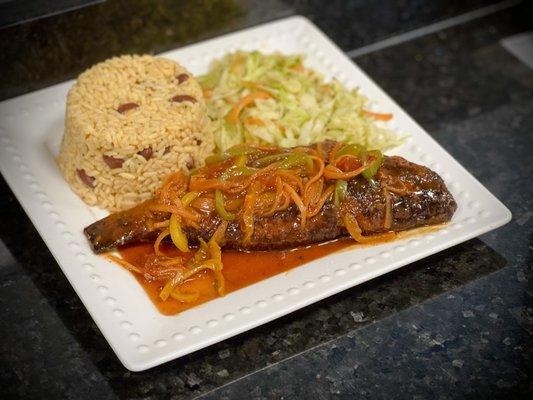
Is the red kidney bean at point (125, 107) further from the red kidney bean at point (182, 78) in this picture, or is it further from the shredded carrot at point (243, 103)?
the shredded carrot at point (243, 103)

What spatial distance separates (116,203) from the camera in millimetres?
3135

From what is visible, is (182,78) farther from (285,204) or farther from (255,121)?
(285,204)

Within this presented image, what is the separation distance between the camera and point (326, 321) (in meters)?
2.79

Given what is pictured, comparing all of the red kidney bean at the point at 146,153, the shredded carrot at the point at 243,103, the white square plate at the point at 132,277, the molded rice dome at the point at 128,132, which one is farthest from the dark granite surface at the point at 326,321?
the shredded carrot at the point at 243,103

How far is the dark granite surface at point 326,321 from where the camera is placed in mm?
2584

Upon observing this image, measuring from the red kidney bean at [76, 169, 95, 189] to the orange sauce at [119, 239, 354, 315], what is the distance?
1.17ft

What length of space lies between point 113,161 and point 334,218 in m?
0.93

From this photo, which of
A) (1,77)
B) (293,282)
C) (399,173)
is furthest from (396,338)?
(1,77)

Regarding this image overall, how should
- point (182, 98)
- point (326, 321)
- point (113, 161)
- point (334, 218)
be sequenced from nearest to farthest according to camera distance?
point (326, 321)
point (334, 218)
point (113, 161)
point (182, 98)

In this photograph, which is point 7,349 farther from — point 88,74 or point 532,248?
point 532,248

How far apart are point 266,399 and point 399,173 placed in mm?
1063

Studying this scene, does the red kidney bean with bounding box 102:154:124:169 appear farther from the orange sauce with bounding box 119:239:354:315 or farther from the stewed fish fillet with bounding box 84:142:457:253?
the orange sauce with bounding box 119:239:354:315

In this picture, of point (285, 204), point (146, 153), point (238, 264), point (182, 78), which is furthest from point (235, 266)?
point (182, 78)

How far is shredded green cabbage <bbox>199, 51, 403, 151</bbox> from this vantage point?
3432 millimetres
